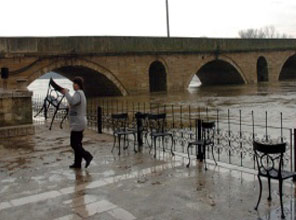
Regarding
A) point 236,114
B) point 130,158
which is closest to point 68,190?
point 130,158

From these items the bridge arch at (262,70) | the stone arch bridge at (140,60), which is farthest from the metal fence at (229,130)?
the bridge arch at (262,70)

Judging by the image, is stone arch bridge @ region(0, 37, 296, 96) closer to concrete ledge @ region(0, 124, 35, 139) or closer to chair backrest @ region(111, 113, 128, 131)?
concrete ledge @ region(0, 124, 35, 139)

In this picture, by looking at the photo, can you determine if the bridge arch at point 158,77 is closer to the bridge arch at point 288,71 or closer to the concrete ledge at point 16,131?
the bridge arch at point 288,71

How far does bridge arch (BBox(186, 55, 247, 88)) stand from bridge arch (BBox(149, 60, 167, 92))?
11.2 feet

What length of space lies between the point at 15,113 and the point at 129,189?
6.10 metres

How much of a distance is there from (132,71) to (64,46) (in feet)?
18.8

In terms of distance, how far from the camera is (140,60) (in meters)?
27.5

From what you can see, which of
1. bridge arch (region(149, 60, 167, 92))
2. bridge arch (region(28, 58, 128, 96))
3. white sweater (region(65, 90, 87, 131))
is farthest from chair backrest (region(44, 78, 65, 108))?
bridge arch (region(149, 60, 167, 92))

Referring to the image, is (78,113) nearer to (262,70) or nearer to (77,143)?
(77,143)

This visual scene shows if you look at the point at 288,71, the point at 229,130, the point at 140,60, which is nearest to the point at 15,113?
the point at 229,130

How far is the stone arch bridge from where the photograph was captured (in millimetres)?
22125

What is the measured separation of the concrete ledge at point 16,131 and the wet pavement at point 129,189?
2.25 m

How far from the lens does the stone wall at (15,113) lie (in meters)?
10.0

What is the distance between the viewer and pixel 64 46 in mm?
23172
